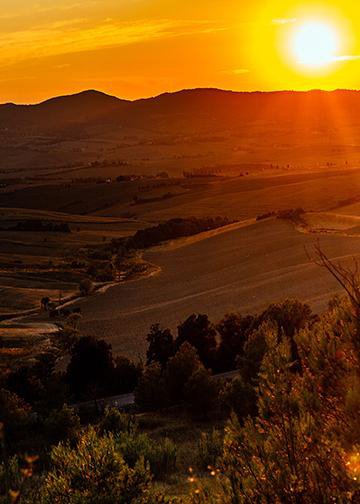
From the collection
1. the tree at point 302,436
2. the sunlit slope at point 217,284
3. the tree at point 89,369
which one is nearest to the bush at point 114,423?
the tree at point 89,369

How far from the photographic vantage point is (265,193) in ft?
371

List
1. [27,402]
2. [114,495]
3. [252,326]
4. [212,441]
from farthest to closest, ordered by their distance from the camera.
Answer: [252,326]
[27,402]
[212,441]
[114,495]

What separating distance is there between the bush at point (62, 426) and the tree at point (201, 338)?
1303cm

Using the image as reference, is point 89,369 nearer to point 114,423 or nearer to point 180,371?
point 180,371

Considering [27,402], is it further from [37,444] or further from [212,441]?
[212,441]

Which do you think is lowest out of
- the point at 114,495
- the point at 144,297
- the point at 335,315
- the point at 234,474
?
the point at 144,297

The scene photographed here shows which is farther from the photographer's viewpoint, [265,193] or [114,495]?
[265,193]

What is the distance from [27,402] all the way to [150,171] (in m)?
138

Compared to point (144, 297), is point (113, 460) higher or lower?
higher

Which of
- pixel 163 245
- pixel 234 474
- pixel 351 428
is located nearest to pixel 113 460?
pixel 234 474

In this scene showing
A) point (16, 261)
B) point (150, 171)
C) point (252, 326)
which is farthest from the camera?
point (150, 171)

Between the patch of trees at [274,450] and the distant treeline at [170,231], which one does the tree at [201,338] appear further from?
the distant treeline at [170,231]

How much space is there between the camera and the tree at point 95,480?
10.9 meters

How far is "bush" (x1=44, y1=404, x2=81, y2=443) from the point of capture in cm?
2241
